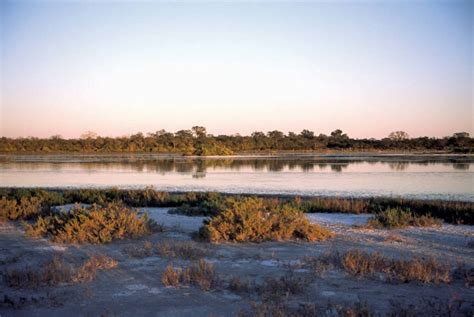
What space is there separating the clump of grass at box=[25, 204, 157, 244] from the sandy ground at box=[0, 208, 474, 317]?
286 mm

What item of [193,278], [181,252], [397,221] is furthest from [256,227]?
[397,221]

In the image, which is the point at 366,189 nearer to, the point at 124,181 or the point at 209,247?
the point at 124,181

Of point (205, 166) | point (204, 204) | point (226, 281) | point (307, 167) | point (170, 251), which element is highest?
point (307, 167)

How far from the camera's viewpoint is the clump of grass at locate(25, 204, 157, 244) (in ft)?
34.6

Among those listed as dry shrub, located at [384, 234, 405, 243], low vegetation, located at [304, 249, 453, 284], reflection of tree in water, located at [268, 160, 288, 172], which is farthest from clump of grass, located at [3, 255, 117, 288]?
reflection of tree in water, located at [268, 160, 288, 172]

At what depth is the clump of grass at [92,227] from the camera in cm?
1055

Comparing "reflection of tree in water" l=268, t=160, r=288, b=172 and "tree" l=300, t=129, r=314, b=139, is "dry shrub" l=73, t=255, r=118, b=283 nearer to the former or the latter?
"reflection of tree in water" l=268, t=160, r=288, b=172

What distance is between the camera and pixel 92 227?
10.8 m

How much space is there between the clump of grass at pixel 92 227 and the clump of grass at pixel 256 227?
5.28ft

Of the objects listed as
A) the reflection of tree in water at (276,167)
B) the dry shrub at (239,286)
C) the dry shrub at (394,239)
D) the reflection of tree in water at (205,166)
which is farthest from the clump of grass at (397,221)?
the reflection of tree in water at (276,167)

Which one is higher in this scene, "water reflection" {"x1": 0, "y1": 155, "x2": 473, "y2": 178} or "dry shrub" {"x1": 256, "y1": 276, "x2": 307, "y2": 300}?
"water reflection" {"x1": 0, "y1": 155, "x2": 473, "y2": 178}

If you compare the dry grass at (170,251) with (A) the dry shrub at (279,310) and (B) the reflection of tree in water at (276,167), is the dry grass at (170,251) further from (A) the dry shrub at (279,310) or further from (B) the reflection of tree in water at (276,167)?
(B) the reflection of tree in water at (276,167)

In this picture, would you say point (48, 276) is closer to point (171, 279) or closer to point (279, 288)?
point (171, 279)

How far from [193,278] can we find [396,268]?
3.28 meters
